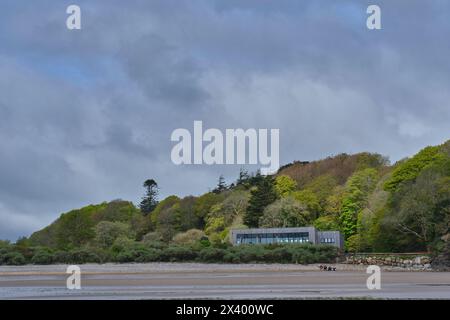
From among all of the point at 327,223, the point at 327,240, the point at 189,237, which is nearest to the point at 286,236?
the point at 327,240

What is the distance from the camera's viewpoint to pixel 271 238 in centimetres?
6006

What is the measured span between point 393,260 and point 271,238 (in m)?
16.4

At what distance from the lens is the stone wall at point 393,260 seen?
1681 inches

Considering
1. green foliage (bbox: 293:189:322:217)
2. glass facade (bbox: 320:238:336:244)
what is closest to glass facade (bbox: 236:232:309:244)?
glass facade (bbox: 320:238:336:244)

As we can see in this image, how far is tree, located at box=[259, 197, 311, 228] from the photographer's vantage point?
Answer: 63.5 metres

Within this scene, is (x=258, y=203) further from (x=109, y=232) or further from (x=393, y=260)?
(x=393, y=260)

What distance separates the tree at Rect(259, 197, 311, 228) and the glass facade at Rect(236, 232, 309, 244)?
115 inches

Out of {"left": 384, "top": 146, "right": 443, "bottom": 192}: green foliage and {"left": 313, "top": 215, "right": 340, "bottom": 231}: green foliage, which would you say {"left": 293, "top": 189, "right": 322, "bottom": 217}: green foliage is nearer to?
{"left": 313, "top": 215, "right": 340, "bottom": 231}: green foliage

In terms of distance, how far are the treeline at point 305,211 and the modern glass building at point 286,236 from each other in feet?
3.74

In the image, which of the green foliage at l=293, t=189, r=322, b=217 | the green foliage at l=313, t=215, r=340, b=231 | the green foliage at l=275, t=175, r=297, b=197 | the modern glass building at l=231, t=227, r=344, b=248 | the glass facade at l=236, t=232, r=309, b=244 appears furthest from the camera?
the green foliage at l=275, t=175, r=297, b=197

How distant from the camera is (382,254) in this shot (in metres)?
47.0

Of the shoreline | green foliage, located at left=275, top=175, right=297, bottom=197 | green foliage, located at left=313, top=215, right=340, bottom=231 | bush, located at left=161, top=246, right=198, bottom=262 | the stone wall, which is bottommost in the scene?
the shoreline
